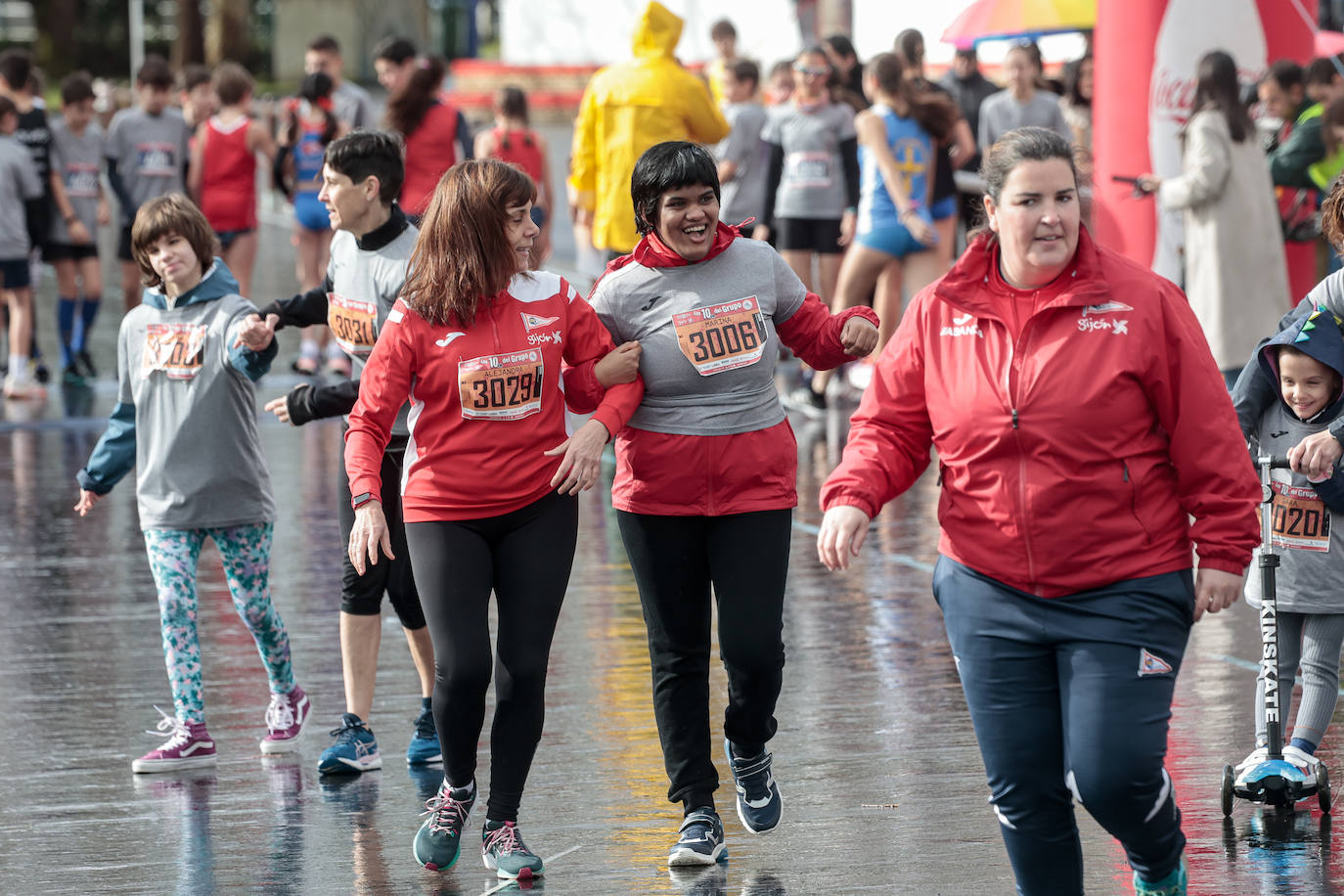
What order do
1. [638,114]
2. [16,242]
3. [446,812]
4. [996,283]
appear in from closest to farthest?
[996,283] < [446,812] < [638,114] < [16,242]

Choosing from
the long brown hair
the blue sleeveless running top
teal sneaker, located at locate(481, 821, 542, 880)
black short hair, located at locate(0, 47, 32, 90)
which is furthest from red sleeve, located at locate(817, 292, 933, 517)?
black short hair, located at locate(0, 47, 32, 90)

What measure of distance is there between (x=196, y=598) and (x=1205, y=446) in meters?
3.35

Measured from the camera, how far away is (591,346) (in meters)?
4.86

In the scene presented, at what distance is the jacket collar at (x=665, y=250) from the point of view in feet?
16.1

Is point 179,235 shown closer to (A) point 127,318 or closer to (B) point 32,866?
(A) point 127,318

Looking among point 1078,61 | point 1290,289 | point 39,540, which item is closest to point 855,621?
point 39,540

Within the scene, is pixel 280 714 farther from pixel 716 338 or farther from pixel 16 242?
pixel 16 242

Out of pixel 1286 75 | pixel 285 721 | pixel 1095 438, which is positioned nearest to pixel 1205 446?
pixel 1095 438

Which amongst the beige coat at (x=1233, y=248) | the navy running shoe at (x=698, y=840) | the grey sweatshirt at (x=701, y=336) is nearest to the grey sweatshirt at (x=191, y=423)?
the grey sweatshirt at (x=701, y=336)

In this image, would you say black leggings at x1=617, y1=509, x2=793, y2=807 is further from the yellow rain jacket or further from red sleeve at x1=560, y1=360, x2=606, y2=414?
the yellow rain jacket

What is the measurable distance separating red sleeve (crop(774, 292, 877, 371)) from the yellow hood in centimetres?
627

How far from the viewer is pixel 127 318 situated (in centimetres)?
601

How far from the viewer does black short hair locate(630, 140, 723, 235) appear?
479 cm

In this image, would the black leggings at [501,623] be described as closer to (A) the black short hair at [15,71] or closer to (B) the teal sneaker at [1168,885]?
(B) the teal sneaker at [1168,885]
